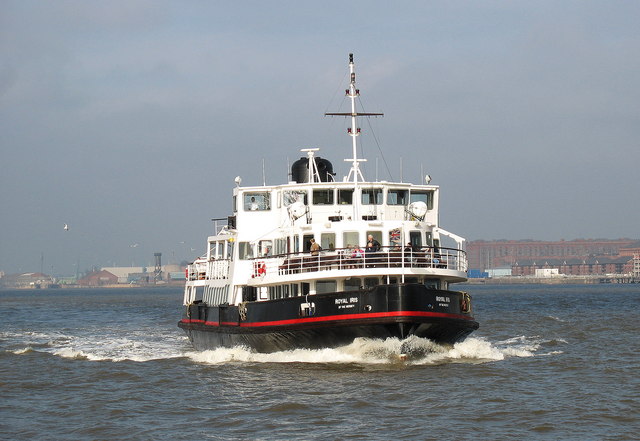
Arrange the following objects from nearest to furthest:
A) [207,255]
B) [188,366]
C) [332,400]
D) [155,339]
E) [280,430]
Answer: [280,430] → [332,400] → [188,366] → [207,255] → [155,339]

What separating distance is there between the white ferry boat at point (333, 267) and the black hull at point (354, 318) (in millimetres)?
31

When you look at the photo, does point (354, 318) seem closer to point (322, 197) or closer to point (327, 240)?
point (327, 240)

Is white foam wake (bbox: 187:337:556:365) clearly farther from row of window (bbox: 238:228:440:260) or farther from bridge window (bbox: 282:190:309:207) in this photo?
bridge window (bbox: 282:190:309:207)

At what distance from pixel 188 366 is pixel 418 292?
8689 millimetres

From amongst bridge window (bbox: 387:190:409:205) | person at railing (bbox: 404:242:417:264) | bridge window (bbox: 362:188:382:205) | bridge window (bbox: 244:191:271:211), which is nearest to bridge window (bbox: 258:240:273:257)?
bridge window (bbox: 244:191:271:211)

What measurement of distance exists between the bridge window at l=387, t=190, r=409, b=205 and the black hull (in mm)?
4572

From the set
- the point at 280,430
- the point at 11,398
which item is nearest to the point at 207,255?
the point at 11,398

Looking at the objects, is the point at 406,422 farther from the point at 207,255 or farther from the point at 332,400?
the point at 207,255

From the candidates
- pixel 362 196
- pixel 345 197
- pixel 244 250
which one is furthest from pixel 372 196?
pixel 244 250

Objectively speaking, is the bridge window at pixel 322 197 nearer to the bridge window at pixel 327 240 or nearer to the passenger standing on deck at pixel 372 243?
the bridge window at pixel 327 240

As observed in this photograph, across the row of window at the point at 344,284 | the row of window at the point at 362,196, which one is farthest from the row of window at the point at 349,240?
the row of window at the point at 362,196

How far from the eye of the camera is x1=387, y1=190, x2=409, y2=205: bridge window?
102ft

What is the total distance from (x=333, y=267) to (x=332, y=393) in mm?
5720

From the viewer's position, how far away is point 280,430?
18.6 meters
